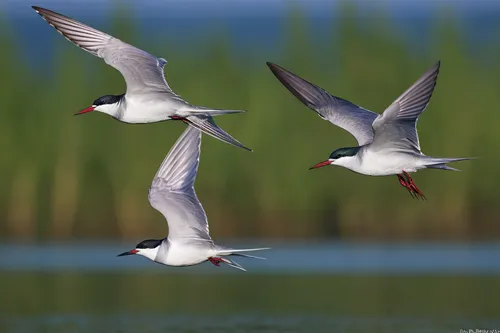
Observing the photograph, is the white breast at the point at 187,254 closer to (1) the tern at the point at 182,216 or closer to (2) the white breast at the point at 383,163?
(1) the tern at the point at 182,216

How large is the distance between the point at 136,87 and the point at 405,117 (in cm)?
221

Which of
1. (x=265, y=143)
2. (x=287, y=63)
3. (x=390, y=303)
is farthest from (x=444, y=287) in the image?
(x=287, y=63)

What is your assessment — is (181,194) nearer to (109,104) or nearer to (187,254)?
(187,254)

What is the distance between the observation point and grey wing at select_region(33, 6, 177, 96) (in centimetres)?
1153

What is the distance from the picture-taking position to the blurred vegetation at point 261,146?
26547 mm

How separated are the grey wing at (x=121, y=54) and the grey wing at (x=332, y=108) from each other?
55.2 inches

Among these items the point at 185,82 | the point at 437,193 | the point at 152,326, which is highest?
the point at 185,82

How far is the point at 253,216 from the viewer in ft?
86.3

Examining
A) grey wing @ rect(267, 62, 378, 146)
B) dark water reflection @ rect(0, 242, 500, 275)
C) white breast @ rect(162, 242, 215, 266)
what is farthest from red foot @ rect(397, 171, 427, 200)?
dark water reflection @ rect(0, 242, 500, 275)

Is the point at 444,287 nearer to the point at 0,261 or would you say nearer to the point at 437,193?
the point at 437,193

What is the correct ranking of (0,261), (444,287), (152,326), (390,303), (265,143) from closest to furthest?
(152,326), (390,303), (444,287), (0,261), (265,143)

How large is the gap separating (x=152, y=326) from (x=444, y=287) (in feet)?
19.4

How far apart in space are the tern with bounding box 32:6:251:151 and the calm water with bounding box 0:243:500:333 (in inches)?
205

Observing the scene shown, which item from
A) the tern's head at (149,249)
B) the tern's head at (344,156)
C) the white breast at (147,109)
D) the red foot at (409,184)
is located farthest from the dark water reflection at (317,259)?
the white breast at (147,109)
